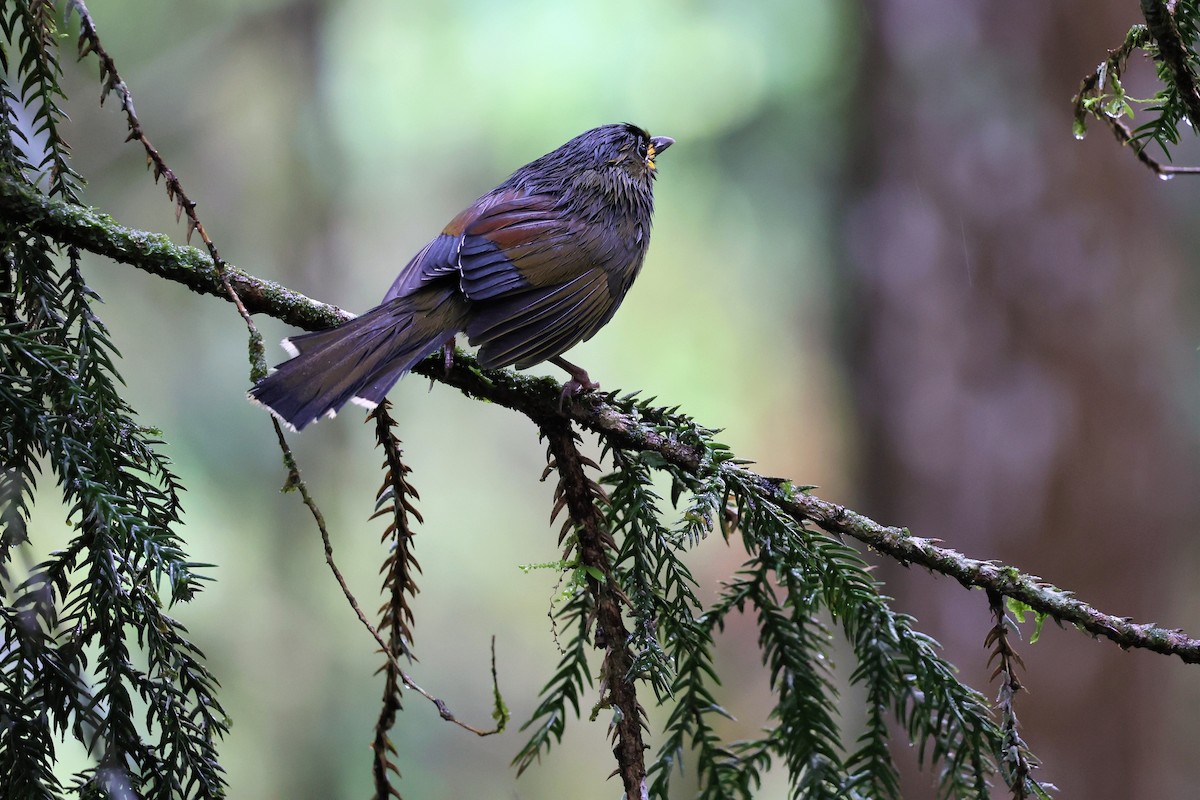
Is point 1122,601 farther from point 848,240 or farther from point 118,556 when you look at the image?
point 118,556

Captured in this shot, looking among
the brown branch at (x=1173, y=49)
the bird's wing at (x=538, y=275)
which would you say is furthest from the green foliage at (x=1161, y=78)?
the bird's wing at (x=538, y=275)

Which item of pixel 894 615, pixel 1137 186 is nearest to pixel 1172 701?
pixel 1137 186

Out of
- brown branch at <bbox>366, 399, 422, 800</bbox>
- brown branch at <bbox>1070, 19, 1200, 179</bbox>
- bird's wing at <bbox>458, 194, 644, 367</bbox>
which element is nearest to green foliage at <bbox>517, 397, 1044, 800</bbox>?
brown branch at <bbox>366, 399, 422, 800</bbox>

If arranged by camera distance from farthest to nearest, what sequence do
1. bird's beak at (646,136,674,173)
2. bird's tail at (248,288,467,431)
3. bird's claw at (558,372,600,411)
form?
bird's beak at (646,136,674,173)
bird's tail at (248,288,467,431)
bird's claw at (558,372,600,411)

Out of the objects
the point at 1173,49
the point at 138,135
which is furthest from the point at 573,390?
the point at 1173,49

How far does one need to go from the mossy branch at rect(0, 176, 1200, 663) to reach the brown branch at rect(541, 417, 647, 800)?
0.27 ft

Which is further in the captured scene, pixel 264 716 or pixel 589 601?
pixel 264 716

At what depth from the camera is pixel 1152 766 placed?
4590 millimetres

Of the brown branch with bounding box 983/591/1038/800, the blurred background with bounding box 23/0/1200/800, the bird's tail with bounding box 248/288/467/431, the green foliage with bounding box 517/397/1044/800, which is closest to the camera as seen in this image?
the brown branch with bounding box 983/591/1038/800

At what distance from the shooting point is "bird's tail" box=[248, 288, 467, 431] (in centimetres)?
224

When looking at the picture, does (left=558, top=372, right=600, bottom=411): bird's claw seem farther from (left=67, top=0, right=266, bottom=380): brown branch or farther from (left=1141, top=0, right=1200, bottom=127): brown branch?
(left=1141, top=0, right=1200, bottom=127): brown branch

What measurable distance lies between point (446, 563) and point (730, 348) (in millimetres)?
3569

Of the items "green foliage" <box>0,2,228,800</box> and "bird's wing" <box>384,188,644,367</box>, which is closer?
"green foliage" <box>0,2,228,800</box>

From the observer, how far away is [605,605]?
1780 millimetres
